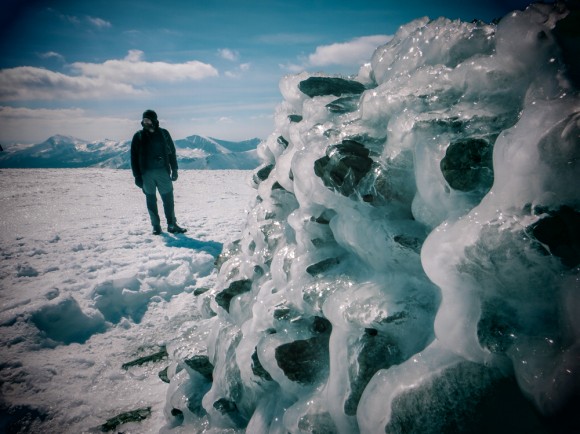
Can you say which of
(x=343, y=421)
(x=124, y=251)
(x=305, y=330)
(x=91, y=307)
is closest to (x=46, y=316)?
(x=91, y=307)

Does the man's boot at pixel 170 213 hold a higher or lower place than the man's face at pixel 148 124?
lower

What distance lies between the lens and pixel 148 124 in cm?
633

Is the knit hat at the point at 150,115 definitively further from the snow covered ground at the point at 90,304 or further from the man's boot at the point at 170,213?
the snow covered ground at the point at 90,304

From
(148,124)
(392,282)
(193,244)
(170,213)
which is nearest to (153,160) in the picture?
(148,124)

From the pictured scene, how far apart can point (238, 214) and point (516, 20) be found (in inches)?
300

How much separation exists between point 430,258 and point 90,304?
186 inches

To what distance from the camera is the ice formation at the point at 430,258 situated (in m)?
1.14

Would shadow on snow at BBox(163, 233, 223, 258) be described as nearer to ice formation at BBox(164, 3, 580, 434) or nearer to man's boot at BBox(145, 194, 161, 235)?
man's boot at BBox(145, 194, 161, 235)

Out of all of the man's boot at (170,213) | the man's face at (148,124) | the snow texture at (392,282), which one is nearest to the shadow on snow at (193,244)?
the man's boot at (170,213)

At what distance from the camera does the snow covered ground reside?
9.96 feet

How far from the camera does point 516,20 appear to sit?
4.91 feet

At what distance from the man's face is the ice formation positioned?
183 inches

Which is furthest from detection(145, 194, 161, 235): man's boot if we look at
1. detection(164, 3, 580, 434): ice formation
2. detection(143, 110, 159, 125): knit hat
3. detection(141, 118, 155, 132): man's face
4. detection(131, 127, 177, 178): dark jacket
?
detection(164, 3, 580, 434): ice formation

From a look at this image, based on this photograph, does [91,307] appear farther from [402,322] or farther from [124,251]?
[402,322]
